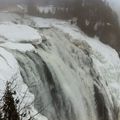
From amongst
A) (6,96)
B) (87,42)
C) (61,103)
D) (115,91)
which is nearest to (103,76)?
→ (115,91)

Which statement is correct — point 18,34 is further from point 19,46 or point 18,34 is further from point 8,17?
point 8,17

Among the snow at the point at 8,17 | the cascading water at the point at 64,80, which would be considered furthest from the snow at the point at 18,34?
the snow at the point at 8,17

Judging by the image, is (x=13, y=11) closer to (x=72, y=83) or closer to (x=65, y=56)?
(x=65, y=56)

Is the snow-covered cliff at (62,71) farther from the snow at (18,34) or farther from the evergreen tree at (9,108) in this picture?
the evergreen tree at (9,108)

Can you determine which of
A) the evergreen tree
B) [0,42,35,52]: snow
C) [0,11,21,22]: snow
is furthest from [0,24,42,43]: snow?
the evergreen tree

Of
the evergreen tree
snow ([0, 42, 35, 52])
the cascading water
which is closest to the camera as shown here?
A: the evergreen tree

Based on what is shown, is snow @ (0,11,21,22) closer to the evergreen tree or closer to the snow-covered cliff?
the snow-covered cliff

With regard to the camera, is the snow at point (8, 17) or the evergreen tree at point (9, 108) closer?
the evergreen tree at point (9, 108)
